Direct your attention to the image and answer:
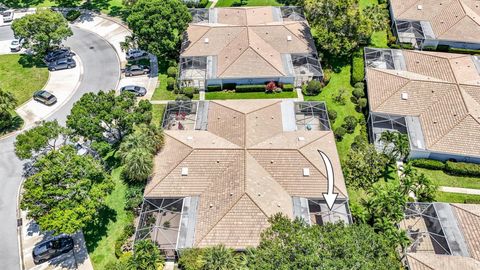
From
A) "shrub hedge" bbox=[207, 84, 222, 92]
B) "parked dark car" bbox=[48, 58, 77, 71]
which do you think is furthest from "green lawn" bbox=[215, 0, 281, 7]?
"parked dark car" bbox=[48, 58, 77, 71]

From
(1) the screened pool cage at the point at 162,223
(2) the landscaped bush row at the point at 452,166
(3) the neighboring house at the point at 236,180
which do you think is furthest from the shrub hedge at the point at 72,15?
(2) the landscaped bush row at the point at 452,166

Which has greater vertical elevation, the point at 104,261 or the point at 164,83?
the point at 164,83

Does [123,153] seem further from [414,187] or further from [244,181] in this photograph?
[414,187]

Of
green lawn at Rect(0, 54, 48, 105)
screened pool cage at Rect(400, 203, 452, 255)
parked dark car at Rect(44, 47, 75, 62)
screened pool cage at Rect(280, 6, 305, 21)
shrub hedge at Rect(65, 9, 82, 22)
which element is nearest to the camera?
screened pool cage at Rect(400, 203, 452, 255)

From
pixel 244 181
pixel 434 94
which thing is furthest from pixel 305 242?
pixel 434 94

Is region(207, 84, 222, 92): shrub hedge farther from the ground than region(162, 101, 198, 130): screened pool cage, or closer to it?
farther from the ground

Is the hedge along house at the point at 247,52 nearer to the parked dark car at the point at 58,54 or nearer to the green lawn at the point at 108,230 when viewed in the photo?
the parked dark car at the point at 58,54

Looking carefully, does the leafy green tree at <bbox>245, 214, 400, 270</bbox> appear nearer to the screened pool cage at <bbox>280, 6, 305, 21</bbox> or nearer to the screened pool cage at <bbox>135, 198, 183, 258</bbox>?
the screened pool cage at <bbox>135, 198, 183, 258</bbox>
